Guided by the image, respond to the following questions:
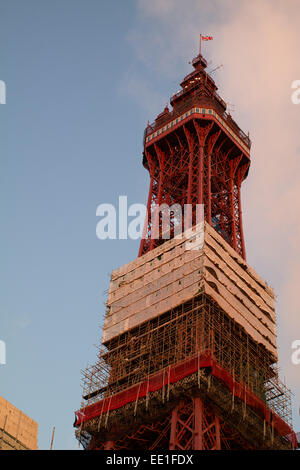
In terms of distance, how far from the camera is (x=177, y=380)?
201ft

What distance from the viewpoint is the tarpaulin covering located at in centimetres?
6084

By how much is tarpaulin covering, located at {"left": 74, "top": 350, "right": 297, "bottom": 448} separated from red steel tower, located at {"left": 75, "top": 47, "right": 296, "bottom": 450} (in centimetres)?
9

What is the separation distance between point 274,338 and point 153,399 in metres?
18.2

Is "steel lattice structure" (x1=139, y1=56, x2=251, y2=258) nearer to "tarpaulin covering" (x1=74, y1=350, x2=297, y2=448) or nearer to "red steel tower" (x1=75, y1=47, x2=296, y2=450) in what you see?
"red steel tower" (x1=75, y1=47, x2=296, y2=450)

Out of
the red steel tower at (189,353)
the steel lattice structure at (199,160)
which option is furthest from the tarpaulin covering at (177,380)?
the steel lattice structure at (199,160)

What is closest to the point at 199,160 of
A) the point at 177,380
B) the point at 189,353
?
the point at 189,353

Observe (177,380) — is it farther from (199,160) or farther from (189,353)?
(199,160)

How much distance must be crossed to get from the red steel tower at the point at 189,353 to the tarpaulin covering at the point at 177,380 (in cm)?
9

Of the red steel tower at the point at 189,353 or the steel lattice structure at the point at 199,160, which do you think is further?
the steel lattice structure at the point at 199,160

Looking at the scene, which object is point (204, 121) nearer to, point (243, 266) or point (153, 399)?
point (243, 266)

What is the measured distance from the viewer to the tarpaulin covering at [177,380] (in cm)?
6084

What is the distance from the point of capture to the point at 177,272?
71875mm

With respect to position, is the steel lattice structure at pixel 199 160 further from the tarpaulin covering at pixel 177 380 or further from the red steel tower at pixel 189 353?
the tarpaulin covering at pixel 177 380
